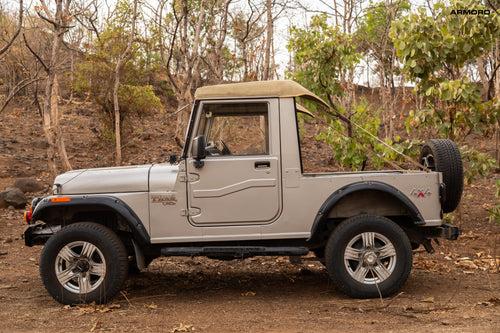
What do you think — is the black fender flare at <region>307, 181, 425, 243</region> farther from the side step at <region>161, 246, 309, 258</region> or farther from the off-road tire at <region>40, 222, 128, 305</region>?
the off-road tire at <region>40, 222, 128, 305</region>

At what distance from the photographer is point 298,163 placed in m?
6.03

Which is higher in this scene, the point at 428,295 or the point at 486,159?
the point at 486,159

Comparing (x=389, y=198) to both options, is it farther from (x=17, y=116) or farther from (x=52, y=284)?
(x=17, y=116)

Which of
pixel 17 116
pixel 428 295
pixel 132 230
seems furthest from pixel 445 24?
pixel 17 116

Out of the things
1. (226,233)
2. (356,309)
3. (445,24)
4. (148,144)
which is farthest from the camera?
(148,144)

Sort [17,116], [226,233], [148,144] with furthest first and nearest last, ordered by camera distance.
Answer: [17,116]
[148,144]
[226,233]

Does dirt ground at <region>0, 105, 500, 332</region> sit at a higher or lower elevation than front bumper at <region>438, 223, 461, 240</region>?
lower

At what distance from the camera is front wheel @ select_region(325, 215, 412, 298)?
19.7 feet

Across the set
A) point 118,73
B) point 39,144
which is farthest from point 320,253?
point 39,144

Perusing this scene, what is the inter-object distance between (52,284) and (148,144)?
53.0ft

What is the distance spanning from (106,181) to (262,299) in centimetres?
192

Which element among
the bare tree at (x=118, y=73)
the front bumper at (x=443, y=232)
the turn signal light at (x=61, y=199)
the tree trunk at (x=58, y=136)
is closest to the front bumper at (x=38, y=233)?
the turn signal light at (x=61, y=199)

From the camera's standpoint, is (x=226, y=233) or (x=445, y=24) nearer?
(x=226, y=233)

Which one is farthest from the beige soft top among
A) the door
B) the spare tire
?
the spare tire
